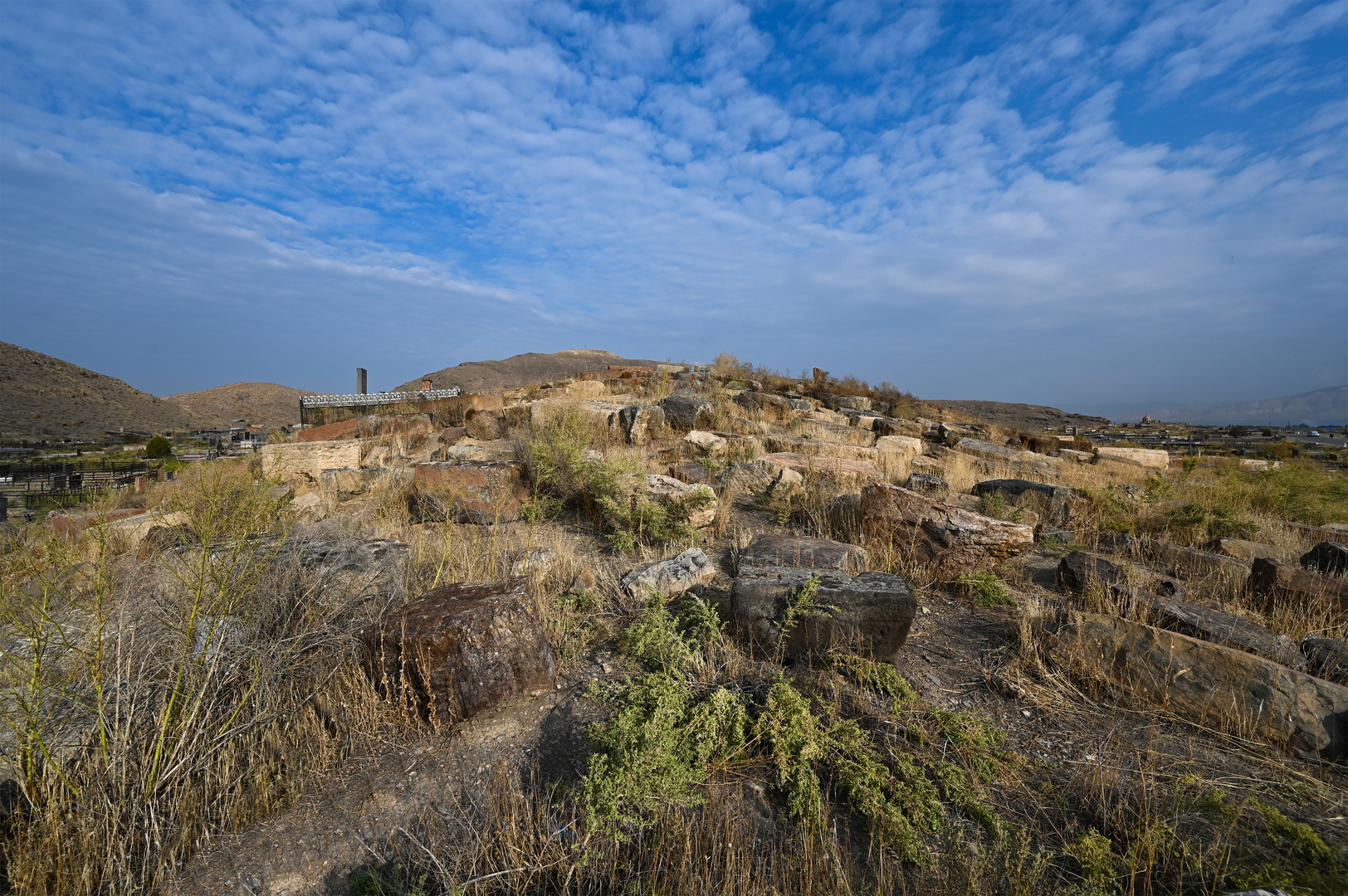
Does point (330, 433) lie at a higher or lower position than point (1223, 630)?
higher

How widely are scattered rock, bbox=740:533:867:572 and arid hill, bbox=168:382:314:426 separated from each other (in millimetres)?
44575

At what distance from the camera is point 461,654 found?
2945 mm

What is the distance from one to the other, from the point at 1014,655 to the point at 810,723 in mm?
1781

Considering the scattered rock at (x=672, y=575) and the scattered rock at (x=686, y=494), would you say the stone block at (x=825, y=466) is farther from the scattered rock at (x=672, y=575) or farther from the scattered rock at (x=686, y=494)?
the scattered rock at (x=672, y=575)

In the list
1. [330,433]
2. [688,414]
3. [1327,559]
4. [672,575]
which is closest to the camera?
[672,575]

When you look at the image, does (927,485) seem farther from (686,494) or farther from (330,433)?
(330,433)

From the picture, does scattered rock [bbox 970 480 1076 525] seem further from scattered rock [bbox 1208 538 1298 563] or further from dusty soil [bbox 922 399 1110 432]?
dusty soil [bbox 922 399 1110 432]

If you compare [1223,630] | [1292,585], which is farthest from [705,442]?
[1292,585]

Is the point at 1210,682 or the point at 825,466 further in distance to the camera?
the point at 825,466

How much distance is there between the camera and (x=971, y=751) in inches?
103

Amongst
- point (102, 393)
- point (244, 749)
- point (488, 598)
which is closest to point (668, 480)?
point (488, 598)

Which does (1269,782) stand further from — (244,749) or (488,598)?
(244,749)

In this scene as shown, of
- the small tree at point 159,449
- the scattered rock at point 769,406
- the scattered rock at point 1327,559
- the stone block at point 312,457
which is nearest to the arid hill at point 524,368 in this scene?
the small tree at point 159,449

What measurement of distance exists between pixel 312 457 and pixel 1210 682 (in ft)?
33.7
